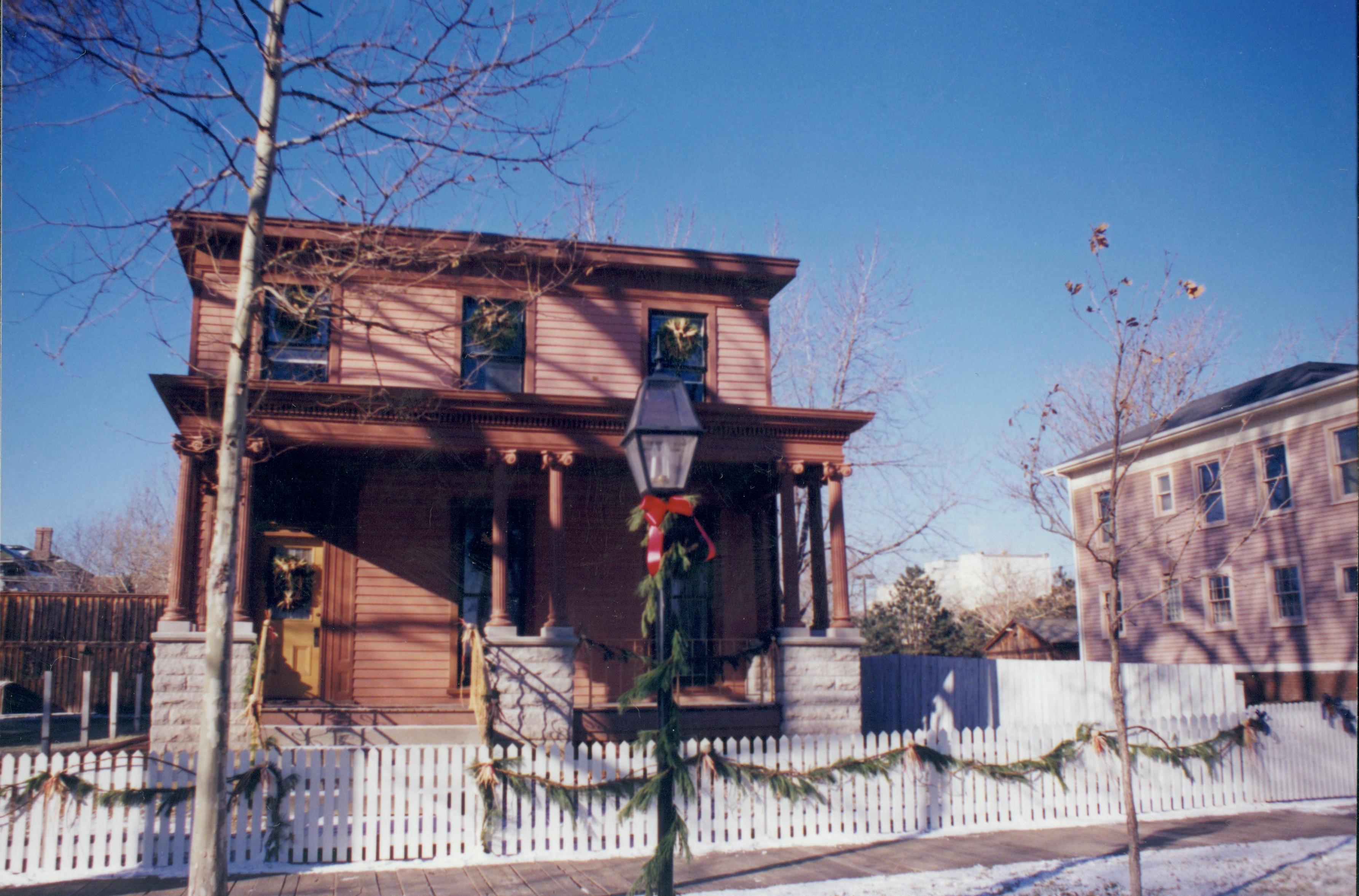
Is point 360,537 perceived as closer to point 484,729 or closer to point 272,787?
point 484,729

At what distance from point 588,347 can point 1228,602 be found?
654 inches

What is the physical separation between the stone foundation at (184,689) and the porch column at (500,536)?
275cm

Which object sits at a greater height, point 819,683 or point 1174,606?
point 1174,606

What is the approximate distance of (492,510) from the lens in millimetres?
13102

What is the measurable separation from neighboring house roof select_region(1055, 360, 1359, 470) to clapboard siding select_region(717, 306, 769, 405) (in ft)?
17.9

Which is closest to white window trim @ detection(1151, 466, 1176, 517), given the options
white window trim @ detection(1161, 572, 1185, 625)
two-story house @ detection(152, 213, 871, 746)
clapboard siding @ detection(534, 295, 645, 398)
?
white window trim @ detection(1161, 572, 1185, 625)

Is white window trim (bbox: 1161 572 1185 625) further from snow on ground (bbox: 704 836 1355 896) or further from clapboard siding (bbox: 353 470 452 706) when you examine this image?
clapboard siding (bbox: 353 470 452 706)

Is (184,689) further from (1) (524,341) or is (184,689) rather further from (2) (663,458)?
(2) (663,458)

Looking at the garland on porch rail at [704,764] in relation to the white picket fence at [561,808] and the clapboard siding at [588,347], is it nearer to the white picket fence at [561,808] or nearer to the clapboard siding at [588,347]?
the white picket fence at [561,808]

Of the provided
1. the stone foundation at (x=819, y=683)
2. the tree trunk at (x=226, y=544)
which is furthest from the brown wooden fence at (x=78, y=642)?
the tree trunk at (x=226, y=544)

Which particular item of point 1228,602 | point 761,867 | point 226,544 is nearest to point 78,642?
point 226,544

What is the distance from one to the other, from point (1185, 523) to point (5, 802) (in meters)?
22.1

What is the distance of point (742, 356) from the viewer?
1404 cm

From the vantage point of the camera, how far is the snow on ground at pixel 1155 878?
6.60 metres
